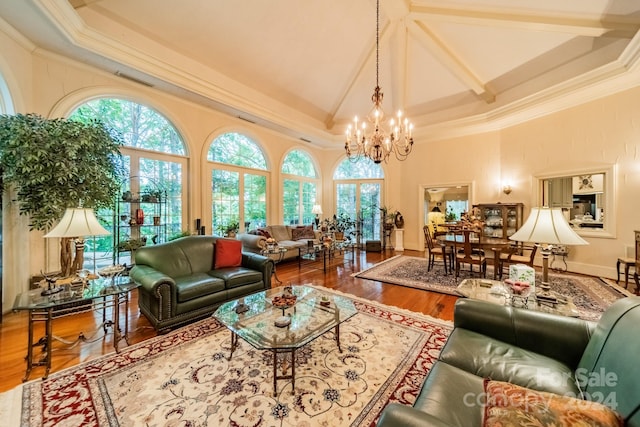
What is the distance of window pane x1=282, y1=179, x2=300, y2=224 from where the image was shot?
295 inches

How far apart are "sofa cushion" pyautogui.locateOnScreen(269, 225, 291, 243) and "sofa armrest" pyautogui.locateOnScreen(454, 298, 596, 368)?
4913mm

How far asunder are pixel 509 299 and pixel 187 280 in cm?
338

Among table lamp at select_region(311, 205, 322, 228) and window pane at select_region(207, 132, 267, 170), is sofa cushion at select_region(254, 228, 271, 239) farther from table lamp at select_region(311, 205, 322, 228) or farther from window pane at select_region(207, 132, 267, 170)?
table lamp at select_region(311, 205, 322, 228)

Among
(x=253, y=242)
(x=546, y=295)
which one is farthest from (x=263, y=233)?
(x=546, y=295)

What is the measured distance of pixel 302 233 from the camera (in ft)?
22.2

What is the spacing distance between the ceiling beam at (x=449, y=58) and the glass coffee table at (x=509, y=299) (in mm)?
4764

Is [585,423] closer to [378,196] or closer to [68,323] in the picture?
[68,323]

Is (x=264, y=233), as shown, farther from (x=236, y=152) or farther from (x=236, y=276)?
(x=236, y=276)

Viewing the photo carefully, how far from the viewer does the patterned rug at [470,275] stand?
11.0 feet

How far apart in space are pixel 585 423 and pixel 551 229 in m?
1.54

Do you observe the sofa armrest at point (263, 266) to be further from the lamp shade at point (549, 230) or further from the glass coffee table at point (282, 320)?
the lamp shade at point (549, 230)

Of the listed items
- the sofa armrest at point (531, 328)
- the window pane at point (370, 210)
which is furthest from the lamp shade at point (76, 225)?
the window pane at point (370, 210)

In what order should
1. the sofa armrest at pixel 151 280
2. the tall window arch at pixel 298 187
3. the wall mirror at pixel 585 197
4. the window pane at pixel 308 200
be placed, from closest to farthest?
the sofa armrest at pixel 151 280
the wall mirror at pixel 585 197
the tall window arch at pixel 298 187
the window pane at pixel 308 200

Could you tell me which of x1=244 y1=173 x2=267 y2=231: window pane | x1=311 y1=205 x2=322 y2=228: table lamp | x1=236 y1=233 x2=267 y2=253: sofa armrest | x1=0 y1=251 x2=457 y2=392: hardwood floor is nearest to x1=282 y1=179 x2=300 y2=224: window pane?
x1=311 y1=205 x2=322 y2=228: table lamp
